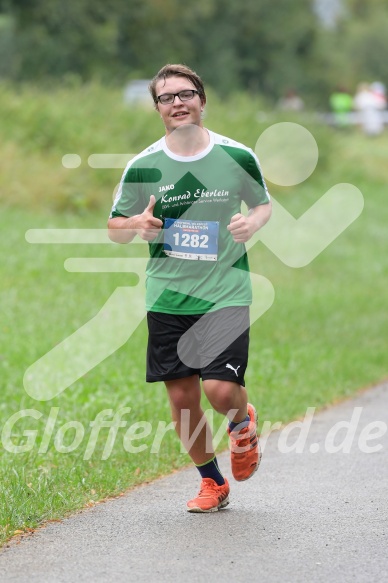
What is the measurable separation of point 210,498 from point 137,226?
152 centimetres

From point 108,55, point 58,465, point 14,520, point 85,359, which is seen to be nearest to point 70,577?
point 14,520

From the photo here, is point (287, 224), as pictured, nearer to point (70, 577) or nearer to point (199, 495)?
point (199, 495)

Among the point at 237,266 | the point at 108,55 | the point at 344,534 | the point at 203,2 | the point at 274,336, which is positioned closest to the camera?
the point at 344,534

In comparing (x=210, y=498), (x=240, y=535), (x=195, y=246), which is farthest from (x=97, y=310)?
(x=240, y=535)

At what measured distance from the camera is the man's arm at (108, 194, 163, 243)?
621 cm

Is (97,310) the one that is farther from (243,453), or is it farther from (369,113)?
(369,113)

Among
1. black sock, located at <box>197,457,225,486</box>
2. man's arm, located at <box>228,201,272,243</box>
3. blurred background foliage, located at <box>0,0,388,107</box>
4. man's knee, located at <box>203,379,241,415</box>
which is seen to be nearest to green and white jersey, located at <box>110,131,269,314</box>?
man's arm, located at <box>228,201,272,243</box>

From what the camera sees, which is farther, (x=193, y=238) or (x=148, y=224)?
(x=193, y=238)

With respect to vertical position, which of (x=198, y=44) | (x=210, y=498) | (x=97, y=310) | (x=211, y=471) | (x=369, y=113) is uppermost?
(x=198, y=44)

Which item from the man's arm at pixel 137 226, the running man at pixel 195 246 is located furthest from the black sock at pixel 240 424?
the man's arm at pixel 137 226

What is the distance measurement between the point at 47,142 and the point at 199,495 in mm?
16645

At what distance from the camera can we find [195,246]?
6406mm

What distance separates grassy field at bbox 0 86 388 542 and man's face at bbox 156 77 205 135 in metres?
2.10

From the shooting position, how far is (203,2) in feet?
185
